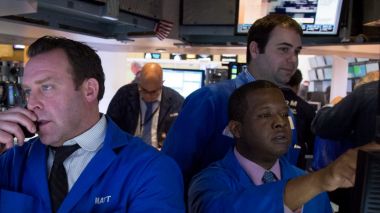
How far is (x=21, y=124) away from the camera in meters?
1.24

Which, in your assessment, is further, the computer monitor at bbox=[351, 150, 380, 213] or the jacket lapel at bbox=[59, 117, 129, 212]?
the jacket lapel at bbox=[59, 117, 129, 212]

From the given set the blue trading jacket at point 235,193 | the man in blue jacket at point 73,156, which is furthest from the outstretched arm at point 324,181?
the man in blue jacket at point 73,156

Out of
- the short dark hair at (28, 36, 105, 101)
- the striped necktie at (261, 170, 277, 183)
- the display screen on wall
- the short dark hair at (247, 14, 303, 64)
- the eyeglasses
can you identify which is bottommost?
the display screen on wall

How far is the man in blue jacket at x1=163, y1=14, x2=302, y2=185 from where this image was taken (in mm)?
1806

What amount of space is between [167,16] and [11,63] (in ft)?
4.35

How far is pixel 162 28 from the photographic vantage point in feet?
10.7

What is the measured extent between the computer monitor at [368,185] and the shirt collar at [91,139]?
0.93 metres

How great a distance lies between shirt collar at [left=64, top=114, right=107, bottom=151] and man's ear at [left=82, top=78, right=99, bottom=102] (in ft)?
0.28

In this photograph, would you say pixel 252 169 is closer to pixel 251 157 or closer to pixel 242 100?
pixel 251 157

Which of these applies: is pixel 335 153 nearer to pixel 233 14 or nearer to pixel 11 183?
pixel 233 14

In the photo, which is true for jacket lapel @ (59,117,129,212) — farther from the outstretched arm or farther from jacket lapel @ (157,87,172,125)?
jacket lapel @ (157,87,172,125)

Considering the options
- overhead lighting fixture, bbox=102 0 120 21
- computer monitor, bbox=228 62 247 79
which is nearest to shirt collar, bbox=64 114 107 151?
overhead lighting fixture, bbox=102 0 120 21

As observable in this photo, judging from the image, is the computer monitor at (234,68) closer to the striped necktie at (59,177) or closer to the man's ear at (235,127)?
the man's ear at (235,127)

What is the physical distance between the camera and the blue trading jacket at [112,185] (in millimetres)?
1217
